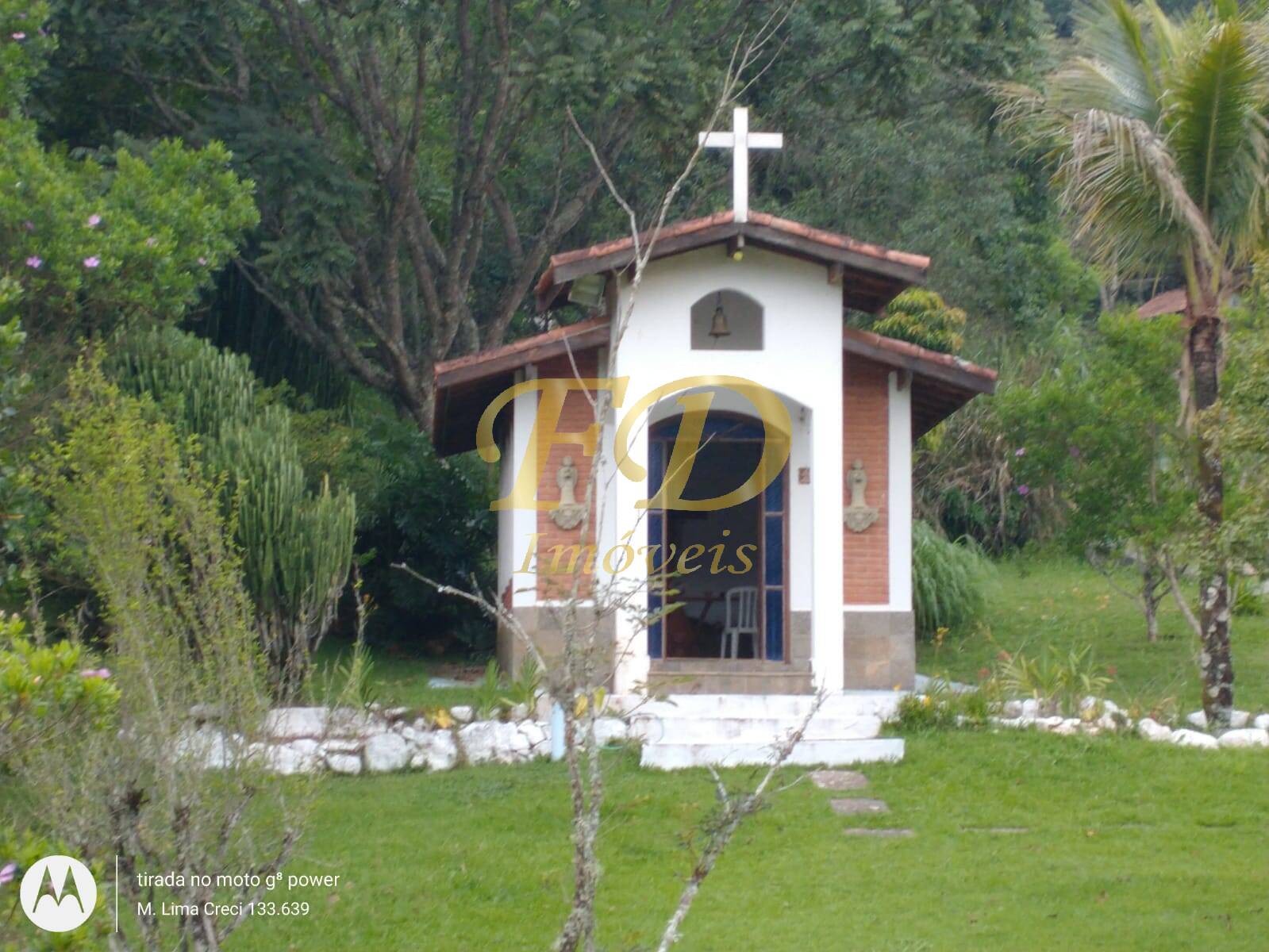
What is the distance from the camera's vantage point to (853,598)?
13.5 metres

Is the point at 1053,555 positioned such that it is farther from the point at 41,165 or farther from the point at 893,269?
the point at 41,165

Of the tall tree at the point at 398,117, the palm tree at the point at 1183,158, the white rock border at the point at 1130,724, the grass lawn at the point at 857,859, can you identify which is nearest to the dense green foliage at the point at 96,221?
the tall tree at the point at 398,117

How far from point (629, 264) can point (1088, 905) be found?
6.25 metres

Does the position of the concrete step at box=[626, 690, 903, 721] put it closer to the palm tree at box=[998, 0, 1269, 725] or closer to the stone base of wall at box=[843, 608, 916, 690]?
the stone base of wall at box=[843, 608, 916, 690]

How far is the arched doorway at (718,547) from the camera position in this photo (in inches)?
551

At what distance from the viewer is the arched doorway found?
14000mm

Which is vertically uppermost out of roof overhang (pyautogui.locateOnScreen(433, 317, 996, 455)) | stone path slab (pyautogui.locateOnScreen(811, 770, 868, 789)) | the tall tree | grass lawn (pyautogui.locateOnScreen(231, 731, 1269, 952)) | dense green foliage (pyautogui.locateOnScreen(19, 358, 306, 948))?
the tall tree

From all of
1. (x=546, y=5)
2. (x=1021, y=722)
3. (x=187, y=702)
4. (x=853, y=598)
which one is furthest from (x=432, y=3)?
(x=187, y=702)

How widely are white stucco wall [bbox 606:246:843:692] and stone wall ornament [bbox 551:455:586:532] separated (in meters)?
0.43

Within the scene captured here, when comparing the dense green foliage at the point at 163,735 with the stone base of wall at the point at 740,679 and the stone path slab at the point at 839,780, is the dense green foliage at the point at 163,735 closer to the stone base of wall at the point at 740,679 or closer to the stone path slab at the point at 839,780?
the stone path slab at the point at 839,780

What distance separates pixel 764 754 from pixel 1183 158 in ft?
19.0

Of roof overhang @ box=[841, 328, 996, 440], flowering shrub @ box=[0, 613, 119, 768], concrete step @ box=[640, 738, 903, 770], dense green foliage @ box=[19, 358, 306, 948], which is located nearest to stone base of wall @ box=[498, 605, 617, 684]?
concrete step @ box=[640, 738, 903, 770]

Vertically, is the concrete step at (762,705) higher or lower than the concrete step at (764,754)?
higher

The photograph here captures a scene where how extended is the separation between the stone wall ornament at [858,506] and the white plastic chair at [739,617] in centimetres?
135
